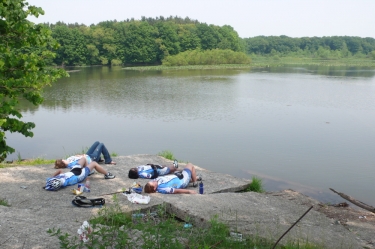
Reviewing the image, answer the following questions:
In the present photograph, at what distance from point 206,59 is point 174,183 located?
6680 centimetres

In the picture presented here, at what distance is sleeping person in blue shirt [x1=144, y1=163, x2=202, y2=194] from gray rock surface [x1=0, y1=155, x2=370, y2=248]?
28 centimetres

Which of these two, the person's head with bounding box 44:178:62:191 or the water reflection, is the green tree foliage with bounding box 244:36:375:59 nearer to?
the water reflection

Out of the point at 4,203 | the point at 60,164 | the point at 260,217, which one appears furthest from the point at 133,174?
the point at 260,217

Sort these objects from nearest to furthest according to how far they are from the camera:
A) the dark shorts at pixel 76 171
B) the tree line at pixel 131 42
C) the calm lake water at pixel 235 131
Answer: the dark shorts at pixel 76 171, the calm lake water at pixel 235 131, the tree line at pixel 131 42

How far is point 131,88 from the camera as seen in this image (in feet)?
103

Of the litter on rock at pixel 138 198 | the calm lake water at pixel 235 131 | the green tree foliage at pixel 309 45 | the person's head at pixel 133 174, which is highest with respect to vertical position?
the green tree foliage at pixel 309 45

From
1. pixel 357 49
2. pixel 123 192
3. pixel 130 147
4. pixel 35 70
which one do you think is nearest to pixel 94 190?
pixel 123 192

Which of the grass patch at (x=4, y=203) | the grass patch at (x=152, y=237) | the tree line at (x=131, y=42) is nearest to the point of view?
the grass patch at (x=152, y=237)

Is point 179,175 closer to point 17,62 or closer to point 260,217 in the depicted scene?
point 260,217

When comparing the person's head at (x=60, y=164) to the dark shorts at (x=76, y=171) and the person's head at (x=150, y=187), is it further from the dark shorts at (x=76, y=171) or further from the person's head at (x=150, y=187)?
the person's head at (x=150, y=187)

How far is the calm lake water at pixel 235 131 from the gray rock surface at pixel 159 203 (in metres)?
3.49

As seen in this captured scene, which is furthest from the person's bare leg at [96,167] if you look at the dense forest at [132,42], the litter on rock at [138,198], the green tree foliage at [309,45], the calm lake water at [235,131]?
the green tree foliage at [309,45]

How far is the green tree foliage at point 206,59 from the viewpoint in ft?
232

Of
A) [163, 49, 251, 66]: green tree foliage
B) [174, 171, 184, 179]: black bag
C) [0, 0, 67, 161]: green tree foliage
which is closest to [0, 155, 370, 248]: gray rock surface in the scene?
[174, 171, 184, 179]: black bag
